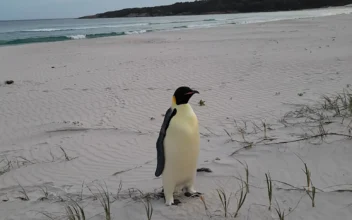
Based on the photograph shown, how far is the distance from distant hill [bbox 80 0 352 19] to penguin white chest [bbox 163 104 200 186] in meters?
84.9

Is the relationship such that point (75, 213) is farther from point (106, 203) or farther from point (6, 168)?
point (6, 168)

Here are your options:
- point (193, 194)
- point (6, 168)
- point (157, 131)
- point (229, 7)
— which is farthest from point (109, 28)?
point (229, 7)

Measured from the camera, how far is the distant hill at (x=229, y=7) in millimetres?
82000

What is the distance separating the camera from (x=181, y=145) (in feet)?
10.1

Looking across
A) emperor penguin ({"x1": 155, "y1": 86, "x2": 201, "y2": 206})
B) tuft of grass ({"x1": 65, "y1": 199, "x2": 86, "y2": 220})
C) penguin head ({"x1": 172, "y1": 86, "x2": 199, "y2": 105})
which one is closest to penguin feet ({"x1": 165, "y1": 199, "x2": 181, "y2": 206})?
emperor penguin ({"x1": 155, "y1": 86, "x2": 201, "y2": 206})

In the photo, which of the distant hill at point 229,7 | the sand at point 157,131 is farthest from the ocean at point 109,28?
the distant hill at point 229,7

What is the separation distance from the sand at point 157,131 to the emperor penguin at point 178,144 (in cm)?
23

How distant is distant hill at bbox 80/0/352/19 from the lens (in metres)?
82.0

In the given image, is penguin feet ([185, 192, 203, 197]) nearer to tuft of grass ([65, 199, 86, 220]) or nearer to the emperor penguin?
the emperor penguin

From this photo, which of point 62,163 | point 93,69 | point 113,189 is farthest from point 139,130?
point 93,69

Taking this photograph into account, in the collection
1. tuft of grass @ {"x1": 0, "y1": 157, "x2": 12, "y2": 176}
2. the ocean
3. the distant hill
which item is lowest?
tuft of grass @ {"x1": 0, "y1": 157, "x2": 12, "y2": 176}

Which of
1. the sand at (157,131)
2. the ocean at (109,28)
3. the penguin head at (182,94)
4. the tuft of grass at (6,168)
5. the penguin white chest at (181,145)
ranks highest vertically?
the ocean at (109,28)

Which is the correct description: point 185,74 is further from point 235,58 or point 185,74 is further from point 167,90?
point 235,58

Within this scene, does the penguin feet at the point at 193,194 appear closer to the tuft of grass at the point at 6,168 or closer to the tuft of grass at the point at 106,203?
the tuft of grass at the point at 106,203
